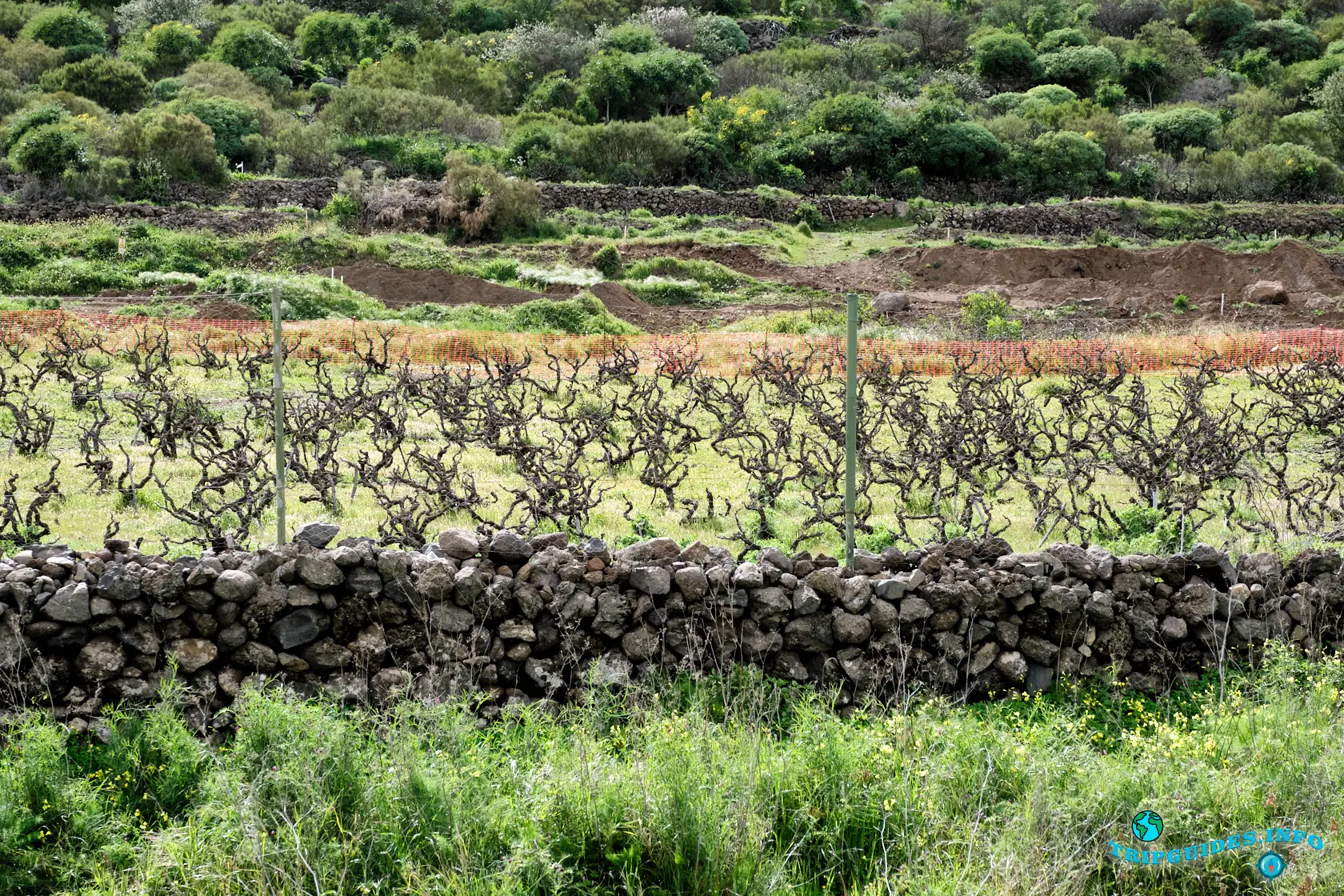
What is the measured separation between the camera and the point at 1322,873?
4078 mm

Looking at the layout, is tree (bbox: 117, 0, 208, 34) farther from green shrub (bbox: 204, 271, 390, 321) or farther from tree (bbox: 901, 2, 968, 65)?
green shrub (bbox: 204, 271, 390, 321)

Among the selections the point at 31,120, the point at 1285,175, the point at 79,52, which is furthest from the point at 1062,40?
the point at 31,120

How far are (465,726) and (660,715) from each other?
0.92 m

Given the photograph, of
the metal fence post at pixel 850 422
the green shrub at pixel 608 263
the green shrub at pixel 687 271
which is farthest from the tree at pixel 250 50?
the metal fence post at pixel 850 422

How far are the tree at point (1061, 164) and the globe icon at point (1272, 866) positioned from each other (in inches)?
1933

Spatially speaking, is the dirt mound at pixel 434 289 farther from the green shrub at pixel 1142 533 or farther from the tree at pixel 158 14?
the tree at pixel 158 14

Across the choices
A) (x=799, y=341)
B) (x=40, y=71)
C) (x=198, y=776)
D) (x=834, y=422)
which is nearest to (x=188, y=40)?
(x=40, y=71)

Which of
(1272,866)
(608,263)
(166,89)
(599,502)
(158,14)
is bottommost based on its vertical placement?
(608,263)

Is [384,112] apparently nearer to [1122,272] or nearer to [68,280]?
[68,280]

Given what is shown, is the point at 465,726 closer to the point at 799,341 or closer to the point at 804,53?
the point at 799,341

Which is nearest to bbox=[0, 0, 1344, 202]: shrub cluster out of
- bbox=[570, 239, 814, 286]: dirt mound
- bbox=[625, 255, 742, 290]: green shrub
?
bbox=[570, 239, 814, 286]: dirt mound

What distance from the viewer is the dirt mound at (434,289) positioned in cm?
2789

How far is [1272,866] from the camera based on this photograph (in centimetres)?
Answer: 427

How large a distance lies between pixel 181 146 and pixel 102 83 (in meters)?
19.4
